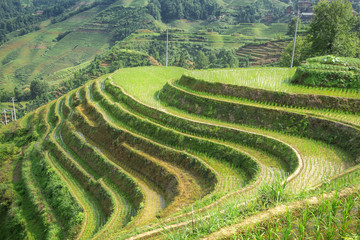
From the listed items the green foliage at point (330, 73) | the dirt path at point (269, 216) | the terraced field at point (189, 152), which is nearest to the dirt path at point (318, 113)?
the terraced field at point (189, 152)

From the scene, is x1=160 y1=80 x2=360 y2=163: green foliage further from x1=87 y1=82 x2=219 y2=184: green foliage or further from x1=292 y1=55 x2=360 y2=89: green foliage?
x1=292 y1=55 x2=360 y2=89: green foliage

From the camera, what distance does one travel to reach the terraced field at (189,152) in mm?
9836

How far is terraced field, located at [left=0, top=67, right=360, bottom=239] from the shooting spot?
32.3 feet

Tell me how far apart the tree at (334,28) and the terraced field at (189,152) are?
8.28 metres

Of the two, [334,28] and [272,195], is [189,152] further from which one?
[334,28]

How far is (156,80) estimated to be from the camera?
23.8m

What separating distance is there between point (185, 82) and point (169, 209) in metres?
10.4

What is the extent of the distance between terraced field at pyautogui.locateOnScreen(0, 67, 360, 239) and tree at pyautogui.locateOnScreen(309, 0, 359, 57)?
828 centimetres

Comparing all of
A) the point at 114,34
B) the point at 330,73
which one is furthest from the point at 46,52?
the point at 330,73

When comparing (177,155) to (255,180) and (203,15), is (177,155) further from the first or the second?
(203,15)

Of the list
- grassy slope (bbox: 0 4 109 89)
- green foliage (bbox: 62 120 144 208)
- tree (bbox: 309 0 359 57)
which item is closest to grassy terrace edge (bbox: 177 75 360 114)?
green foliage (bbox: 62 120 144 208)

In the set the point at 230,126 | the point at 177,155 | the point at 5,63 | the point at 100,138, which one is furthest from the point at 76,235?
the point at 5,63

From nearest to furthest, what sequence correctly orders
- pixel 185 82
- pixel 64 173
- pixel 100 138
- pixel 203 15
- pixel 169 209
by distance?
pixel 169 209 → pixel 64 173 → pixel 100 138 → pixel 185 82 → pixel 203 15

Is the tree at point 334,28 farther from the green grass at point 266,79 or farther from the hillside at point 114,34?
the hillside at point 114,34
